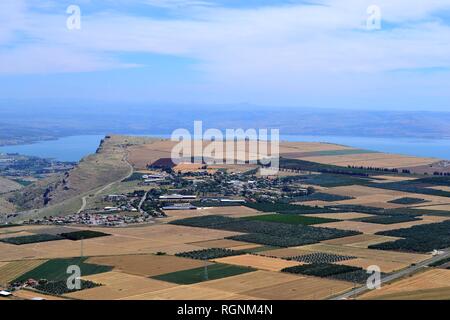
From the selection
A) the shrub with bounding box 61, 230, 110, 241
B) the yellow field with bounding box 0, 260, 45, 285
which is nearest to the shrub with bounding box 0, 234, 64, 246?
the shrub with bounding box 61, 230, 110, 241

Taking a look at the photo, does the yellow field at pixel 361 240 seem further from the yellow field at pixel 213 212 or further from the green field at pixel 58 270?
the green field at pixel 58 270

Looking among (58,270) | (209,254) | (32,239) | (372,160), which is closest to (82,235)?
(32,239)

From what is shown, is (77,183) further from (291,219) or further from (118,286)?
(118,286)

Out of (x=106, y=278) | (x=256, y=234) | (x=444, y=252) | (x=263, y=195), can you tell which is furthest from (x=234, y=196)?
(x=106, y=278)

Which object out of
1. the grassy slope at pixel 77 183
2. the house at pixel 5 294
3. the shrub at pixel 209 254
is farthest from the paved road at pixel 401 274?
the grassy slope at pixel 77 183

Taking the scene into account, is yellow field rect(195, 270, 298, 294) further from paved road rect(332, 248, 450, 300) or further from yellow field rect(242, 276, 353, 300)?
paved road rect(332, 248, 450, 300)

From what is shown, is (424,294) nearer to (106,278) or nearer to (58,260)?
(106,278)
